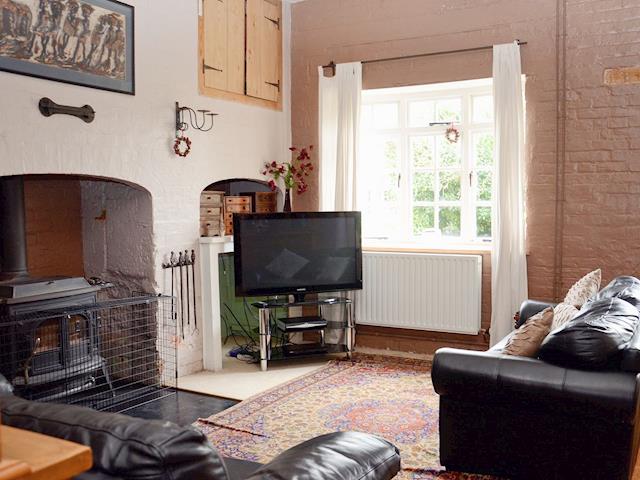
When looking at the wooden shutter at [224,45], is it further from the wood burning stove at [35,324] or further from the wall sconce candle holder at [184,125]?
the wood burning stove at [35,324]

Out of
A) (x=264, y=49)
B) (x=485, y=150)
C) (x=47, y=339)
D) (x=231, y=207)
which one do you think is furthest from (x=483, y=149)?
(x=47, y=339)

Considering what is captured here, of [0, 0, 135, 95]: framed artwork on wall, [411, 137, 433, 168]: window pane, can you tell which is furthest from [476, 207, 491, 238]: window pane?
[0, 0, 135, 95]: framed artwork on wall

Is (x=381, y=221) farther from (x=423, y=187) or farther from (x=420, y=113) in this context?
(x=420, y=113)

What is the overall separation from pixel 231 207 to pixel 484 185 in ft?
7.21

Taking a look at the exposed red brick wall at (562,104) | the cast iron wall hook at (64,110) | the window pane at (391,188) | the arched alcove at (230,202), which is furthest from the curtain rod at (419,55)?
the cast iron wall hook at (64,110)

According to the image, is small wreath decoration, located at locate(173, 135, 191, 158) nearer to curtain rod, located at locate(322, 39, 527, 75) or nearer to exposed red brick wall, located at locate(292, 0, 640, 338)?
curtain rod, located at locate(322, 39, 527, 75)

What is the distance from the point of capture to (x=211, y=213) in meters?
5.32

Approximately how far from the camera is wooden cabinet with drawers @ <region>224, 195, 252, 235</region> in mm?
5496

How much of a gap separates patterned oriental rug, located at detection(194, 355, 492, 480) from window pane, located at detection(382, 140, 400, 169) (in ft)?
6.15

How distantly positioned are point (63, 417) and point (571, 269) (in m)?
4.41

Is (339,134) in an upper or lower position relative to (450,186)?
upper

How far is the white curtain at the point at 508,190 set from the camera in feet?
16.4

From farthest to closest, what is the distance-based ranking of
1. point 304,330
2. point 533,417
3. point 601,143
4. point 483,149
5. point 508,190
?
point 483,149 → point 304,330 → point 508,190 → point 601,143 → point 533,417

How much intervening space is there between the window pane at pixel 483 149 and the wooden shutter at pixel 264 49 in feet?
6.13
